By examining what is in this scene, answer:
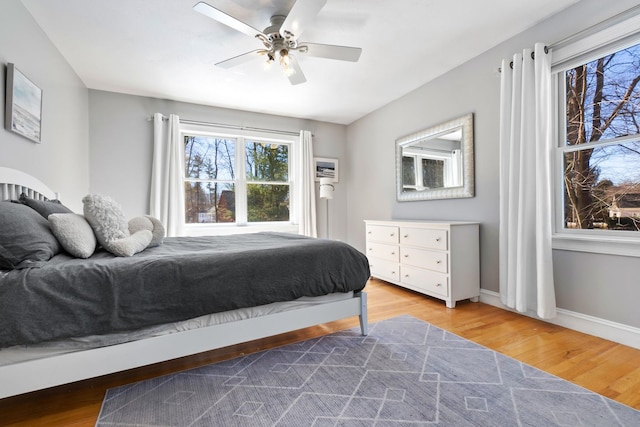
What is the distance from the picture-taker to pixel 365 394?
1.50 m

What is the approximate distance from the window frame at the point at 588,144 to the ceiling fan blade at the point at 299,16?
191 centimetres

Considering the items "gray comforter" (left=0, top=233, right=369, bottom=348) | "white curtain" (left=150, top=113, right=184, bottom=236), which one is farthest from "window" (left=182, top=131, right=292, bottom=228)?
"gray comforter" (left=0, top=233, right=369, bottom=348)

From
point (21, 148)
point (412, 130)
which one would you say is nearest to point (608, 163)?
point (412, 130)

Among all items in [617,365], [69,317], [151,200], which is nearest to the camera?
[69,317]

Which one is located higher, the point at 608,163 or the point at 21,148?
the point at 21,148

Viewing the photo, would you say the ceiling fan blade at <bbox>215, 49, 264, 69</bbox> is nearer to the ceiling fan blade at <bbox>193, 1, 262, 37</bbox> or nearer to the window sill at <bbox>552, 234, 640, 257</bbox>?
the ceiling fan blade at <bbox>193, 1, 262, 37</bbox>

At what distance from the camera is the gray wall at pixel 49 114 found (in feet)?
6.51

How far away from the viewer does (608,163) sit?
214cm

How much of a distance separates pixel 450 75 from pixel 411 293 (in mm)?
2429

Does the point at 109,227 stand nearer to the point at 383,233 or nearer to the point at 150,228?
the point at 150,228

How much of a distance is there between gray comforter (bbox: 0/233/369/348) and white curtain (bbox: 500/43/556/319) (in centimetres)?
145

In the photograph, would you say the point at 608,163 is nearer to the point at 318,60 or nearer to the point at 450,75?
the point at 450,75

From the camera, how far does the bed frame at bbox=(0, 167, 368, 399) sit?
4.24ft

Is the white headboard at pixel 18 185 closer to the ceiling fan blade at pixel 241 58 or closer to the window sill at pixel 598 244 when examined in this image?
the ceiling fan blade at pixel 241 58
